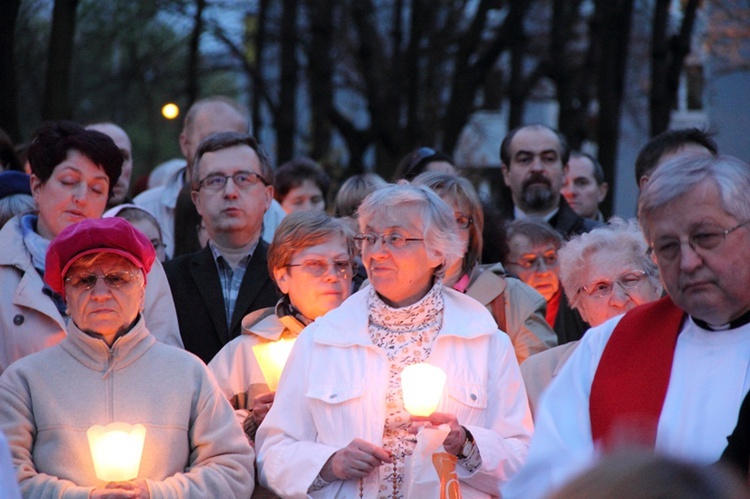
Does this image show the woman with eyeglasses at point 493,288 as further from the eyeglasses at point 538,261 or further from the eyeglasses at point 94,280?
the eyeglasses at point 94,280

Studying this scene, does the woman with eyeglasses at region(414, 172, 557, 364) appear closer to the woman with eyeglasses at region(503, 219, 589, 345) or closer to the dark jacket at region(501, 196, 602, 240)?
the woman with eyeglasses at region(503, 219, 589, 345)

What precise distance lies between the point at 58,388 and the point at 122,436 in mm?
630

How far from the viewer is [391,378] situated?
5.22 m

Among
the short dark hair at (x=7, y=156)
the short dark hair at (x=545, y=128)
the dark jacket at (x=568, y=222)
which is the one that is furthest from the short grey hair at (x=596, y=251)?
the short dark hair at (x=7, y=156)

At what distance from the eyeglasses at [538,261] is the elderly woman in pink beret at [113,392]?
2825 millimetres

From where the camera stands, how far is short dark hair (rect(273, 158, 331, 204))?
9094 mm

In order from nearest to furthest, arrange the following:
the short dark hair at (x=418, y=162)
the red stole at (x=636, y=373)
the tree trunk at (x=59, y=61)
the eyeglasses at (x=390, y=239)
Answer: the red stole at (x=636, y=373) < the eyeglasses at (x=390, y=239) < the short dark hair at (x=418, y=162) < the tree trunk at (x=59, y=61)

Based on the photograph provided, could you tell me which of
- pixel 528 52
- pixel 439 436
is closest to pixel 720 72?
pixel 528 52

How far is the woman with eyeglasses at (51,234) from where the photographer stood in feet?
18.9

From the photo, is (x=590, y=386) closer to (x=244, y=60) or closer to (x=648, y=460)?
(x=648, y=460)

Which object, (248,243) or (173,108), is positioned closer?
(248,243)

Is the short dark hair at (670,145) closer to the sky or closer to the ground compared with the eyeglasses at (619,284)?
closer to the sky

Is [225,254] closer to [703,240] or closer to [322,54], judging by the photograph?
[703,240]

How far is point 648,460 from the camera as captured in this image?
75.9 inches
